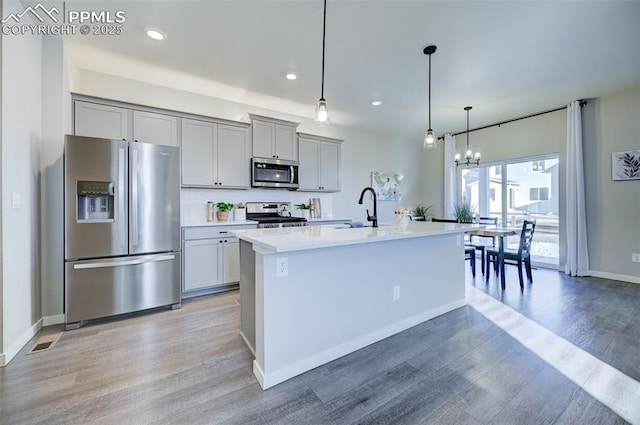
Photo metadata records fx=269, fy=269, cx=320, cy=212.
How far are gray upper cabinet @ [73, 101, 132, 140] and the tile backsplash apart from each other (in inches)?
40.5

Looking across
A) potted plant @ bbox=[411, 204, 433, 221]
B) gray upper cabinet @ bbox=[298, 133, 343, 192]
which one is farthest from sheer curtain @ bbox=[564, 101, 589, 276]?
gray upper cabinet @ bbox=[298, 133, 343, 192]

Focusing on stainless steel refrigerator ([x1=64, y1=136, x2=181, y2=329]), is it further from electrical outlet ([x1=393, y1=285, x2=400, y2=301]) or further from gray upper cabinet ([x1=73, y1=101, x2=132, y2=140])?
A: electrical outlet ([x1=393, y1=285, x2=400, y2=301])

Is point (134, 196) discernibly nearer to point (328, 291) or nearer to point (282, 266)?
point (282, 266)

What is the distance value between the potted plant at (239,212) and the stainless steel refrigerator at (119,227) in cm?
113

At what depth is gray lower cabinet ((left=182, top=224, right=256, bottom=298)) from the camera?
339cm

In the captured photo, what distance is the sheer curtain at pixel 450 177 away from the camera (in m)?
6.29

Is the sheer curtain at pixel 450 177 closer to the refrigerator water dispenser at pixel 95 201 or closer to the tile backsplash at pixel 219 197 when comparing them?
the tile backsplash at pixel 219 197

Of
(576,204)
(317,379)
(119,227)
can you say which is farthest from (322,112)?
(576,204)

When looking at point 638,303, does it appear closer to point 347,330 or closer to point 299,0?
point 347,330

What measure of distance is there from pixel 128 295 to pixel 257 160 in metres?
2.36

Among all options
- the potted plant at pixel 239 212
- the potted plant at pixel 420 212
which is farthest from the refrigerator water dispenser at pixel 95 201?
the potted plant at pixel 420 212

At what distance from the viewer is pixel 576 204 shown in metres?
4.40

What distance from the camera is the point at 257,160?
412 cm

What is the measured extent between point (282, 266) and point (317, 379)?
0.81 meters
